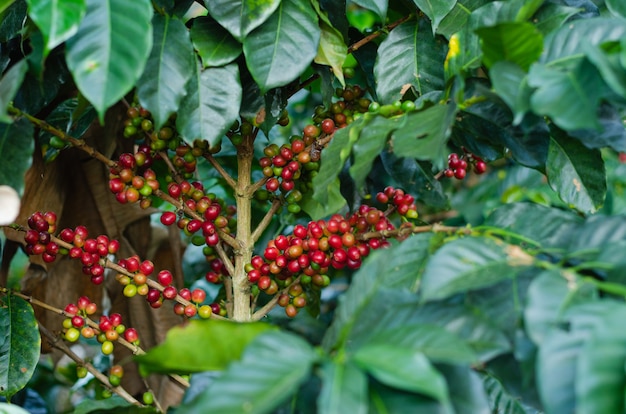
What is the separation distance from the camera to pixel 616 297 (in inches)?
22.8

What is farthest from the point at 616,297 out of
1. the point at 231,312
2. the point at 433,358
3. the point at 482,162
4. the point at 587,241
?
the point at 231,312

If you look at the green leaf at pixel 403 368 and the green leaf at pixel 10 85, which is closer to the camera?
the green leaf at pixel 403 368

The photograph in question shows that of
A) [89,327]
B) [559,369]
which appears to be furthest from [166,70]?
[559,369]

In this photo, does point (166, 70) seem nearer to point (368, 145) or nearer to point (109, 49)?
point (109, 49)

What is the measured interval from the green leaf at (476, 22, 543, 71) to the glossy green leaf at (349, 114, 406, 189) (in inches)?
4.7

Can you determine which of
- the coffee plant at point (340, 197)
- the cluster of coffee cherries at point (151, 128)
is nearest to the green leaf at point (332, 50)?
the coffee plant at point (340, 197)

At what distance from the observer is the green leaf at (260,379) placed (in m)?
0.49

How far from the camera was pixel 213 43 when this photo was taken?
830mm

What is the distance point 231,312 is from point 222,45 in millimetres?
429

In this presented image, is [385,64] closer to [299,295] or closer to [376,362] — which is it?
[299,295]

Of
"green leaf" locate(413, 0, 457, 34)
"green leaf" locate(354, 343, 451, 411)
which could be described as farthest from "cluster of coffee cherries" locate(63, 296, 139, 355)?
"green leaf" locate(413, 0, 457, 34)

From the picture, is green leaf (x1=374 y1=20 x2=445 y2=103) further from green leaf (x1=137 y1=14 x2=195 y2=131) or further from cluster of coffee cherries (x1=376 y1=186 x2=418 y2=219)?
green leaf (x1=137 y1=14 x2=195 y2=131)

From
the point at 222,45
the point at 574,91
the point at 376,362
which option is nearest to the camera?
the point at 376,362

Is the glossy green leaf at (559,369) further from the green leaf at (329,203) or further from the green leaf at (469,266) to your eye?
the green leaf at (329,203)
